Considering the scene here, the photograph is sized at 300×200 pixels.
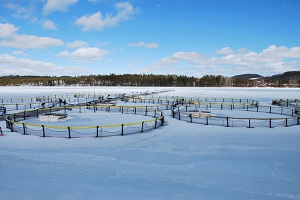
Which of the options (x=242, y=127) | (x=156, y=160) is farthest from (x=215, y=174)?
(x=242, y=127)

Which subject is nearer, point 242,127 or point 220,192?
point 220,192

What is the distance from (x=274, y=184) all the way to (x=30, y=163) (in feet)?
32.4

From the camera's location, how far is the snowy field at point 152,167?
7672mm

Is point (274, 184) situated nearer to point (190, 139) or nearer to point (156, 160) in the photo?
point (156, 160)

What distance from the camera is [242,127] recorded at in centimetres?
1942

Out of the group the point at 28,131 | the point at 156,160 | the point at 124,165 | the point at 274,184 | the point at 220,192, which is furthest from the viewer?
the point at 28,131

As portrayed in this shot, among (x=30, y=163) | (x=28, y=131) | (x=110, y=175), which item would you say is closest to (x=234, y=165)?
(x=110, y=175)

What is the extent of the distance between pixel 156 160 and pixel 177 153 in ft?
5.23

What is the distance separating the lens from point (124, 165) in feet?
33.6

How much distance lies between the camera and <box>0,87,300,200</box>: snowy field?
7672 mm

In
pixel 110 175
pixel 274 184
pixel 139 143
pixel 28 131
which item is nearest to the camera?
pixel 274 184

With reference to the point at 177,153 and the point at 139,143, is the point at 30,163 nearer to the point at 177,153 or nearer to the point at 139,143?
the point at 139,143

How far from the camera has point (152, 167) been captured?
32.8 feet

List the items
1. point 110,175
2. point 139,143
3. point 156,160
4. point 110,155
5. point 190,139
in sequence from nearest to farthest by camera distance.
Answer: point 110,175
point 156,160
point 110,155
point 139,143
point 190,139
